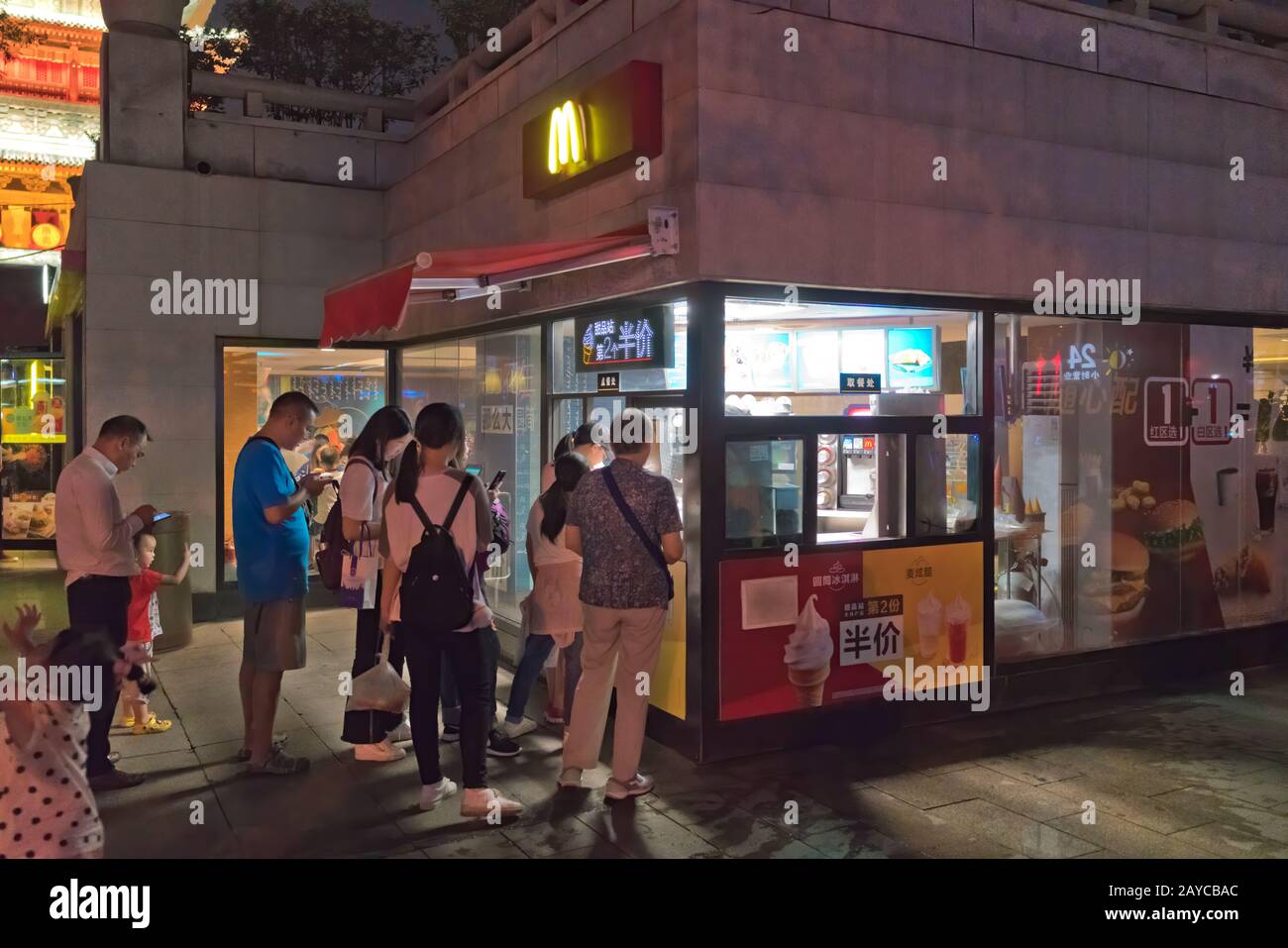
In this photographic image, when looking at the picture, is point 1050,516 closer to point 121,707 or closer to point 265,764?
point 265,764

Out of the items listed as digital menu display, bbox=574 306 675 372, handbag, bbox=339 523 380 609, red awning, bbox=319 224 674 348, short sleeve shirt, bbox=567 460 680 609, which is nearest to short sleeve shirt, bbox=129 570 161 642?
handbag, bbox=339 523 380 609

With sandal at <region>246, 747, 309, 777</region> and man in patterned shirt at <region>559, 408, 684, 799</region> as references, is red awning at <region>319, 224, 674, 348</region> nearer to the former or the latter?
man in patterned shirt at <region>559, 408, 684, 799</region>

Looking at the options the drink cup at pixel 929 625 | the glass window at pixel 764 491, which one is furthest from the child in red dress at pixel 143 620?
the drink cup at pixel 929 625

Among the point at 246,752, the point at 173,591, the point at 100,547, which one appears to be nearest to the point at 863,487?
the point at 246,752

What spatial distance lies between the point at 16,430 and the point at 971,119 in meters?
13.6

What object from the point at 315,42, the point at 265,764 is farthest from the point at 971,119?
the point at 315,42

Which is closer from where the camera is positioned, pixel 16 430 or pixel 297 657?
pixel 297 657

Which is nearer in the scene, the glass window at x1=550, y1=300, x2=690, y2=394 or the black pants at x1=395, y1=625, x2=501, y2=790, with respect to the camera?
the black pants at x1=395, y1=625, x2=501, y2=790

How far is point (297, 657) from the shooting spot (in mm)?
5832

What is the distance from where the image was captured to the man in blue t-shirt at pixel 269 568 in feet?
18.8

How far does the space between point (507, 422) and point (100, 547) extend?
3623mm

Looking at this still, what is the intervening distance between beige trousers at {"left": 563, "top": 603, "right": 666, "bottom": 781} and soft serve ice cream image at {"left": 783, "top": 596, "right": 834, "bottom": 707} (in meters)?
1.11

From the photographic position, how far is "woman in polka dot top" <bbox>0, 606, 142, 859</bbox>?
3.37m

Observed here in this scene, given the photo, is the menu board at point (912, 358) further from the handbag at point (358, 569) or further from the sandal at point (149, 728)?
the sandal at point (149, 728)
